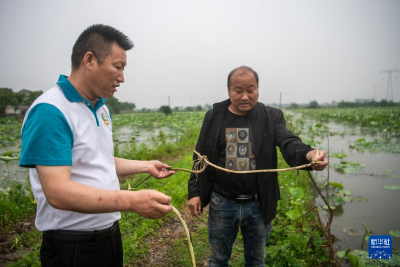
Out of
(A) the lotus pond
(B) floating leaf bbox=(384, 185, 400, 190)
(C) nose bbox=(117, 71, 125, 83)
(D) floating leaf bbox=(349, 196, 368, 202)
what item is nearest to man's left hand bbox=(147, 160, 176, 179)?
(C) nose bbox=(117, 71, 125, 83)

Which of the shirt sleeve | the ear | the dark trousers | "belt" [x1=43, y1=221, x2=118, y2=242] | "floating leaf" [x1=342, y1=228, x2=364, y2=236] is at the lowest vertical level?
"floating leaf" [x1=342, y1=228, x2=364, y2=236]

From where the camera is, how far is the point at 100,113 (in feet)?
4.47

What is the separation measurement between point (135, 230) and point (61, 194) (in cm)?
245

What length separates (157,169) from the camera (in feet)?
5.32

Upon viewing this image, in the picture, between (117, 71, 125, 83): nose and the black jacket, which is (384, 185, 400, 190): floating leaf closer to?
the black jacket

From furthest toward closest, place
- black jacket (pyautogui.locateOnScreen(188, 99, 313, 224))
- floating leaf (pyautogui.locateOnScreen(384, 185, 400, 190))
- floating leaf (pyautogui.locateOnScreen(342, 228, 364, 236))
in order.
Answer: floating leaf (pyautogui.locateOnScreen(384, 185, 400, 190)) → floating leaf (pyautogui.locateOnScreen(342, 228, 364, 236)) → black jacket (pyautogui.locateOnScreen(188, 99, 313, 224))

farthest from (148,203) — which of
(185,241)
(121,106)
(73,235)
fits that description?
(121,106)

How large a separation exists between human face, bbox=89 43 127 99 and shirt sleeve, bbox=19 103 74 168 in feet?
0.89

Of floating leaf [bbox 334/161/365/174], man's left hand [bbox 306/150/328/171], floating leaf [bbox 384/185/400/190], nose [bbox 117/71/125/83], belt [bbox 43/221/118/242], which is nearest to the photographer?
belt [bbox 43/221/118/242]

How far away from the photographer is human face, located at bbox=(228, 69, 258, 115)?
178cm

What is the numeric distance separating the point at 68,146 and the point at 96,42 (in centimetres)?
55

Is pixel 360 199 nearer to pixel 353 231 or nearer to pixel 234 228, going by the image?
pixel 353 231

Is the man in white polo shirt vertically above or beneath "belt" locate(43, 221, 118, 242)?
above

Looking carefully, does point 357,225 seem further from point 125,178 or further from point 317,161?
point 125,178
